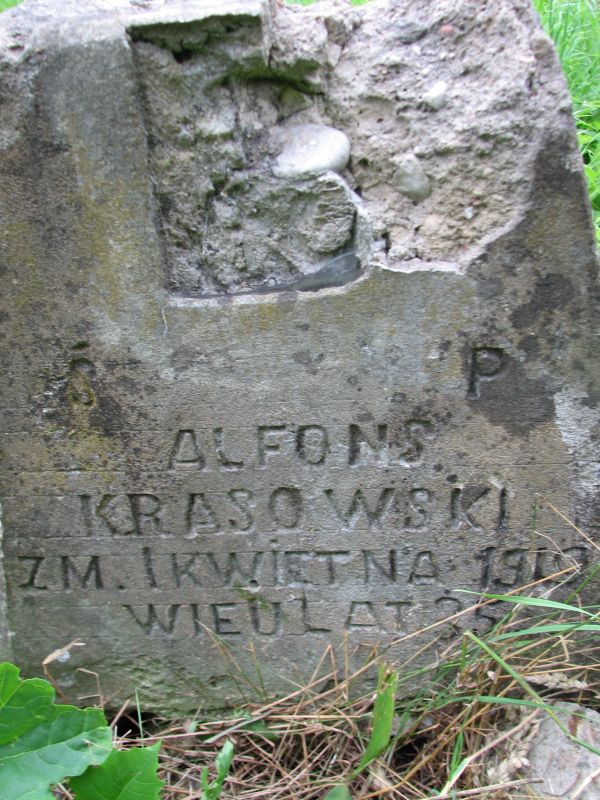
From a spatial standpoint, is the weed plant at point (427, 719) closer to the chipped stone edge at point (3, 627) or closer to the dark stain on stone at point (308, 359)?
the chipped stone edge at point (3, 627)

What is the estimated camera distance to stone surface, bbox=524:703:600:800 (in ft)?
4.67

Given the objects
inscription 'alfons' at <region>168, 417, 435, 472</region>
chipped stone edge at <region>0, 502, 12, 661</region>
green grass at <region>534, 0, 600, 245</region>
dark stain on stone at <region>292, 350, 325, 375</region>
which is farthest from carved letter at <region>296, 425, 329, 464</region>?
green grass at <region>534, 0, 600, 245</region>

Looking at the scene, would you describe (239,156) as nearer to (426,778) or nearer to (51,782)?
A: (51,782)

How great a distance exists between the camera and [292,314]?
1423 mm

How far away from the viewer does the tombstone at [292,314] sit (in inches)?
52.4

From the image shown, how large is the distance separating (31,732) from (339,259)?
3.15 ft

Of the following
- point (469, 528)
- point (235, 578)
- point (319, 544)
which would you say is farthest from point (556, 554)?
point (235, 578)

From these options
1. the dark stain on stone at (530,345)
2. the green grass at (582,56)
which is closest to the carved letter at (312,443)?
the dark stain on stone at (530,345)

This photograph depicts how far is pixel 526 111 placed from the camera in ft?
4.29

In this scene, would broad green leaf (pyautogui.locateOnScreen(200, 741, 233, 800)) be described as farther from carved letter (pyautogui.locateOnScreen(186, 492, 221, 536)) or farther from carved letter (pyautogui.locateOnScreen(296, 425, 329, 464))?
carved letter (pyautogui.locateOnScreen(296, 425, 329, 464))

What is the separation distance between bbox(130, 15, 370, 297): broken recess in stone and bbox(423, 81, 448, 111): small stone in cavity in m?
0.15

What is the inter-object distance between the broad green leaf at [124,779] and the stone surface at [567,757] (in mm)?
671

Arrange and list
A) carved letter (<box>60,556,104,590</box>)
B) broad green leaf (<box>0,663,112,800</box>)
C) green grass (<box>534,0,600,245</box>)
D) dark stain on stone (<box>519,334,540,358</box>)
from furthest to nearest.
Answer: green grass (<box>534,0,600,245</box>) → carved letter (<box>60,556,104,590</box>) → dark stain on stone (<box>519,334,540,358</box>) → broad green leaf (<box>0,663,112,800</box>)

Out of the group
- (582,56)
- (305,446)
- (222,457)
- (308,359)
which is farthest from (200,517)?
(582,56)
